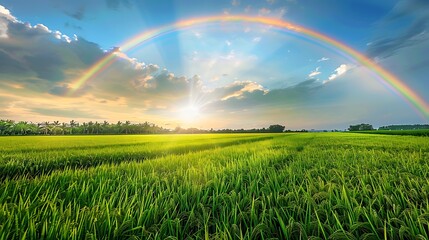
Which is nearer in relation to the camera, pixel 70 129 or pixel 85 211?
pixel 85 211

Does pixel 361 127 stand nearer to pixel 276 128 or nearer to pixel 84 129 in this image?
pixel 276 128

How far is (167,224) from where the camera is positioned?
2.08 metres

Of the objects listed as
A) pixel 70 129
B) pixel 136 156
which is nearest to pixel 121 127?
pixel 70 129

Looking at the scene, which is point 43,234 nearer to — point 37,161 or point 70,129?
point 37,161

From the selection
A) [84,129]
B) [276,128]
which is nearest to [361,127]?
[276,128]

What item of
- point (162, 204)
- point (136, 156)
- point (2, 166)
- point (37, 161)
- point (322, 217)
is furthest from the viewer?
point (136, 156)

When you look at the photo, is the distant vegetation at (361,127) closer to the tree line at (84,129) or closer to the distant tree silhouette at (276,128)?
the distant tree silhouette at (276,128)

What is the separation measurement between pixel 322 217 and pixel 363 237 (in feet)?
1.81

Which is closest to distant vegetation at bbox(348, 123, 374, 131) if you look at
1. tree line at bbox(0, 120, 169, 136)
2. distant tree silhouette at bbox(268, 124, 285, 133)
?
distant tree silhouette at bbox(268, 124, 285, 133)

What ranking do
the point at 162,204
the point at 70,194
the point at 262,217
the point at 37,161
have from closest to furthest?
the point at 262,217
the point at 162,204
the point at 70,194
the point at 37,161

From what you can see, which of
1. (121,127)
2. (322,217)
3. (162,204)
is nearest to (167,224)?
(162,204)

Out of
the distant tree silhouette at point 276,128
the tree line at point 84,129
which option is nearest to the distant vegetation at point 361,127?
the distant tree silhouette at point 276,128

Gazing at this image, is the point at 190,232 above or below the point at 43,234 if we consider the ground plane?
below

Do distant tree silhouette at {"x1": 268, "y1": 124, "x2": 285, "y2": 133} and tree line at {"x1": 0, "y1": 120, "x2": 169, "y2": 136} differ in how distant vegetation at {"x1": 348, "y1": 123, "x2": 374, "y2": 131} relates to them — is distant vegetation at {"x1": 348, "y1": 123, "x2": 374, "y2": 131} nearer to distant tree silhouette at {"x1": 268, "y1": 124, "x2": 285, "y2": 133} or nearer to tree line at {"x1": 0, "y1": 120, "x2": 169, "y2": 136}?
distant tree silhouette at {"x1": 268, "y1": 124, "x2": 285, "y2": 133}
